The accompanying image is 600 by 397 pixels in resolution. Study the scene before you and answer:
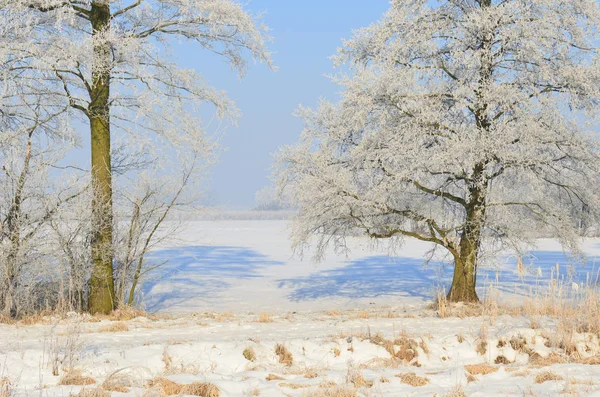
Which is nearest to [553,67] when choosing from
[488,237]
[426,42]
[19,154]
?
[426,42]

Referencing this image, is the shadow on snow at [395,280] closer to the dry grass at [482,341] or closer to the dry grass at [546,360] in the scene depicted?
the dry grass at [482,341]

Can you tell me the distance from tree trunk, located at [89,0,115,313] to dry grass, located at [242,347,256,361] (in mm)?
5950

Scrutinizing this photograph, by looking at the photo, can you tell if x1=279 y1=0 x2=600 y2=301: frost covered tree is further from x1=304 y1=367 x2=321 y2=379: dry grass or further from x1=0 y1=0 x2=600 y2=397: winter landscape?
x1=304 y1=367 x2=321 y2=379: dry grass

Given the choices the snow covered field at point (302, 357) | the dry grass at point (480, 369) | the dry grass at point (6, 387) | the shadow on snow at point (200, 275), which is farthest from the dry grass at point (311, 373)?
the shadow on snow at point (200, 275)

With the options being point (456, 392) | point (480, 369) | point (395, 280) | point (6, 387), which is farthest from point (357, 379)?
point (395, 280)

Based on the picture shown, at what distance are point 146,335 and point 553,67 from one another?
9631mm

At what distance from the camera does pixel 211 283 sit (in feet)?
64.2

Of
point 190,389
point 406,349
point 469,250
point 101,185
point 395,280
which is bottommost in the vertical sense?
point 395,280

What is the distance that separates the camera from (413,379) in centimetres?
620

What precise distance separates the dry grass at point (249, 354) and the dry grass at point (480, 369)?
2346 mm

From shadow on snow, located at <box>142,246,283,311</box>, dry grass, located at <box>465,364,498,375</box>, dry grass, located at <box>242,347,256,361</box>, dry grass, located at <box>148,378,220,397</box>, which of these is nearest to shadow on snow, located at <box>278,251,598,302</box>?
shadow on snow, located at <box>142,246,283,311</box>

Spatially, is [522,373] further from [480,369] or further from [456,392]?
[456,392]

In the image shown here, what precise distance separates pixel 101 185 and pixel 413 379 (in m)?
8.14

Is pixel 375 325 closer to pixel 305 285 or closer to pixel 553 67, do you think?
pixel 553 67
